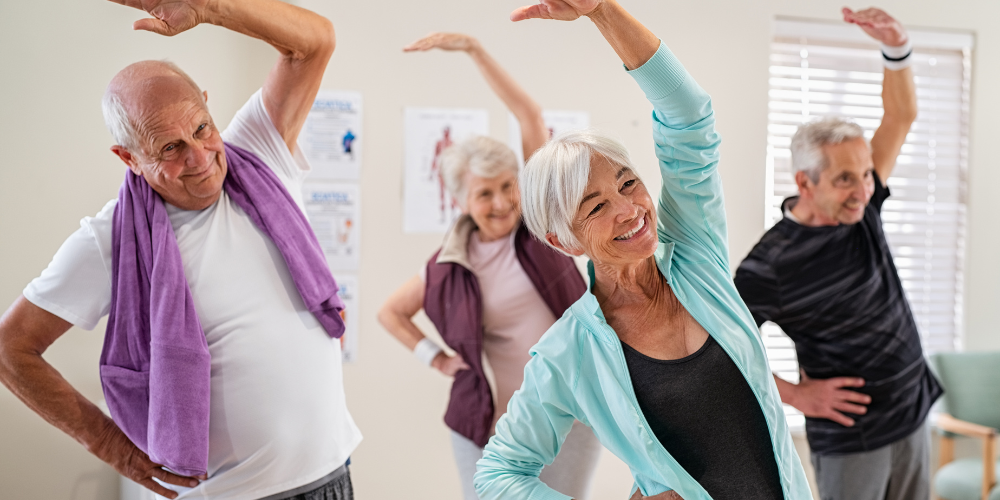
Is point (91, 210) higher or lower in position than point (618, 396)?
higher

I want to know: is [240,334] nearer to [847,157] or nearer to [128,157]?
[128,157]

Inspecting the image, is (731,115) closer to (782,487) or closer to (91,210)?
(782,487)

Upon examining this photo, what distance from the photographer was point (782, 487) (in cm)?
125

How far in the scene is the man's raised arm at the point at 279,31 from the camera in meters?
1.38

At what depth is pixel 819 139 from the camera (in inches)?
87.5

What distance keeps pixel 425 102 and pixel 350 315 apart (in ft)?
3.55

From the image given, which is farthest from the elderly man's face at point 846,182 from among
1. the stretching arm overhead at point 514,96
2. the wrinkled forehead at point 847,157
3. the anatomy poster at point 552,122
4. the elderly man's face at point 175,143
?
the elderly man's face at point 175,143

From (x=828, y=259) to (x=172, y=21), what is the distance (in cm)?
193

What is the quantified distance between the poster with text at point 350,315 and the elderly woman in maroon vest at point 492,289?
974 mm

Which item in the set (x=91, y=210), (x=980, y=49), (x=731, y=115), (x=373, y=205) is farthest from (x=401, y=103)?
(x=980, y=49)

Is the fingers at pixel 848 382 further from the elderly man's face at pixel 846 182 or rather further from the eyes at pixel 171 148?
the eyes at pixel 171 148

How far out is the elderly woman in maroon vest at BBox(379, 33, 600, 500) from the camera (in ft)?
7.49

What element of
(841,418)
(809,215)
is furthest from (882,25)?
(841,418)

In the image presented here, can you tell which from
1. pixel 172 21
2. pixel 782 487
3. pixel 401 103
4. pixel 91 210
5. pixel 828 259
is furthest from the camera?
pixel 401 103
